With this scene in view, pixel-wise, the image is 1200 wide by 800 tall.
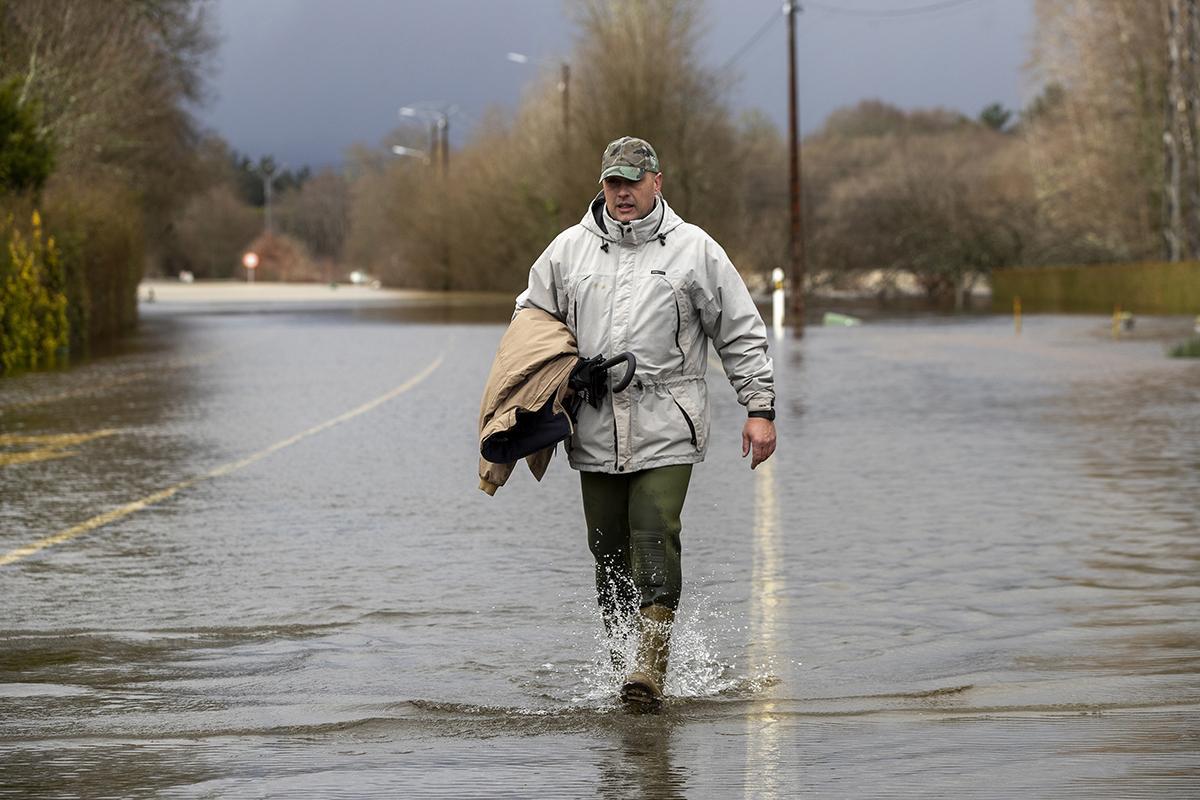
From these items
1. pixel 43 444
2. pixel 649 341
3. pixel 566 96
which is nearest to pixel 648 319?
pixel 649 341

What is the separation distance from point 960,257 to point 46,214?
46846 millimetres

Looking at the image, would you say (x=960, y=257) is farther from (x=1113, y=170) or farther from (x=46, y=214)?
(x=46, y=214)

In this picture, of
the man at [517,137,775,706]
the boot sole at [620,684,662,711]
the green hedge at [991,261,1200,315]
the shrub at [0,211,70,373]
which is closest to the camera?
the boot sole at [620,684,662,711]

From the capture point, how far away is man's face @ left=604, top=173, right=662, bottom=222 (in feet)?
23.6

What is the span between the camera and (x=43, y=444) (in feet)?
58.3

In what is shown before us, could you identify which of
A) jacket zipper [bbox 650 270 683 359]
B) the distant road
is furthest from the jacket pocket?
the distant road

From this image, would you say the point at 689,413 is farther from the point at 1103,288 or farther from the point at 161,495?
the point at 1103,288

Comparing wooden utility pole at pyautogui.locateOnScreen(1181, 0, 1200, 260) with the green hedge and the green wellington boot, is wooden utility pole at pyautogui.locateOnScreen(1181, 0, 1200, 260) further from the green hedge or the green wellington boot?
the green wellington boot

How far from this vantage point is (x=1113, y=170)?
65.0 metres

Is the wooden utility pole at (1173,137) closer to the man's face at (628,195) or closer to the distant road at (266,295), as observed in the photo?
the distant road at (266,295)

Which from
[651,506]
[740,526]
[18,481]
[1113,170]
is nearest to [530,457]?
[651,506]

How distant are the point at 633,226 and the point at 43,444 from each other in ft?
38.0

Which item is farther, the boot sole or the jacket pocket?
the jacket pocket

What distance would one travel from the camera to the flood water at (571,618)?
6395 mm
